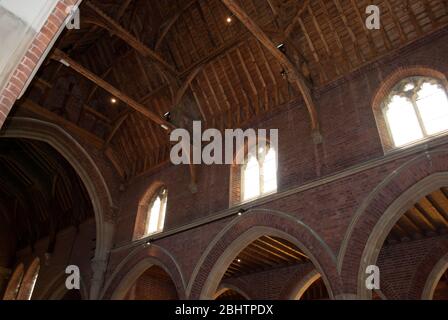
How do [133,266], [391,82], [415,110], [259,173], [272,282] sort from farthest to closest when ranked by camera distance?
[272,282] < [133,266] < [259,173] < [391,82] < [415,110]

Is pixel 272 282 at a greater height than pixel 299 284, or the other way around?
pixel 272 282

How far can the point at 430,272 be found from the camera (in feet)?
30.8

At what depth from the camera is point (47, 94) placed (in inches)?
534

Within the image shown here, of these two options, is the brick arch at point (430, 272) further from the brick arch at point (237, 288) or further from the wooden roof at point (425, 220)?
the brick arch at point (237, 288)

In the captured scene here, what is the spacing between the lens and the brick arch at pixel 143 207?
43.8ft

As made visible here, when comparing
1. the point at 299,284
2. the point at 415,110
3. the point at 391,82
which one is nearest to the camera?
the point at 415,110

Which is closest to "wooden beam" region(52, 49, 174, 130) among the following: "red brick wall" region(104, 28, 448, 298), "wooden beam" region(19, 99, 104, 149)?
"red brick wall" region(104, 28, 448, 298)

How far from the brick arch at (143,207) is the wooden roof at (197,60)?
822mm

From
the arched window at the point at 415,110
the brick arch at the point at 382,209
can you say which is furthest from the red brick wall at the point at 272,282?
the arched window at the point at 415,110

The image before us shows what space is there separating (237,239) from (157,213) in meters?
4.59

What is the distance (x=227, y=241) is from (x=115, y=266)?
520 centimetres

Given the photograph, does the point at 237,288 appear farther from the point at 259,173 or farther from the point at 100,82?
the point at 100,82

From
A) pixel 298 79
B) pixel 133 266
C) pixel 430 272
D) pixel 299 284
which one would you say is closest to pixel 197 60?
pixel 298 79
